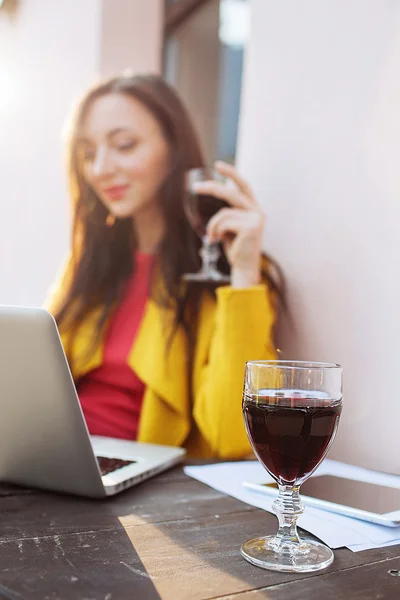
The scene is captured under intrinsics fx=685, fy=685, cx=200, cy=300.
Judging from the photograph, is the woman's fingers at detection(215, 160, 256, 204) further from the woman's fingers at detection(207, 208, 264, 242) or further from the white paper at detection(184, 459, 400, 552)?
the white paper at detection(184, 459, 400, 552)

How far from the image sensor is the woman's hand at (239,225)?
1.52 m

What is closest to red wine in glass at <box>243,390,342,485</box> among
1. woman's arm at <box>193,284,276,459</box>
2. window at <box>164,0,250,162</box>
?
woman's arm at <box>193,284,276,459</box>

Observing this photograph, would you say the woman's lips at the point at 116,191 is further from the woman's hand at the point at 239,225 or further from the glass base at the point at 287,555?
the glass base at the point at 287,555

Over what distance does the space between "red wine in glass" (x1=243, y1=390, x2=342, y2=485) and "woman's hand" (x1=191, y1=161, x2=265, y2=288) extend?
80 centimetres

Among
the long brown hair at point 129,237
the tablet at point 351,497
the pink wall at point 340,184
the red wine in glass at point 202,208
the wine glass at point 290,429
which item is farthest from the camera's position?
the long brown hair at point 129,237

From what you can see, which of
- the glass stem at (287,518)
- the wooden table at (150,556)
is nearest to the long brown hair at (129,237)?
the wooden table at (150,556)

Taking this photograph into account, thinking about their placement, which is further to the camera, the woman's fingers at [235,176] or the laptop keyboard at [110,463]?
the woman's fingers at [235,176]

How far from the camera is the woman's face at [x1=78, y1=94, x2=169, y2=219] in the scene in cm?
183

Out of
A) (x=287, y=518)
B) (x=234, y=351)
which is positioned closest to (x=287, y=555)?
(x=287, y=518)

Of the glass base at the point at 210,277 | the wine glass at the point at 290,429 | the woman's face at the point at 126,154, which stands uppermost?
the woman's face at the point at 126,154

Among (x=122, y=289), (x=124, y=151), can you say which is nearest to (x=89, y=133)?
(x=124, y=151)

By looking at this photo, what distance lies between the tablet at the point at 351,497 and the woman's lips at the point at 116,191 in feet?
3.45

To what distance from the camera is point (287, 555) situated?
70 cm

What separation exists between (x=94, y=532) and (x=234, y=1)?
2.37 m
